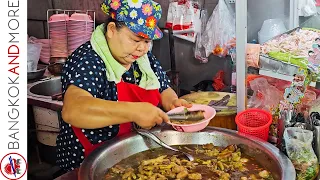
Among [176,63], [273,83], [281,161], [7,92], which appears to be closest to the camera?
[7,92]

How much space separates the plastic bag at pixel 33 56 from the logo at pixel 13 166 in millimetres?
2940

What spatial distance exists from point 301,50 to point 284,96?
0.35 metres

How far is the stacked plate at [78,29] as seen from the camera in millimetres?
4426

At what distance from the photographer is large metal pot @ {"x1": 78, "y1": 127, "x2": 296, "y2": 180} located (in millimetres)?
1659

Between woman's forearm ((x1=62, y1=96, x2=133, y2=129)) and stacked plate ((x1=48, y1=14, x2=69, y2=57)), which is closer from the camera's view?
woman's forearm ((x1=62, y1=96, x2=133, y2=129))

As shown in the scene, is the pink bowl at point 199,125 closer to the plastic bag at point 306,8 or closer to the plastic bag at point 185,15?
the plastic bag at point 185,15

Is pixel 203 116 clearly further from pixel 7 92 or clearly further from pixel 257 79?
pixel 7 92

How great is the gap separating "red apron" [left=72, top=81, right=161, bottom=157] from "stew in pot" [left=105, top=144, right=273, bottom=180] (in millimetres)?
197

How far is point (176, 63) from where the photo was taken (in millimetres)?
3938

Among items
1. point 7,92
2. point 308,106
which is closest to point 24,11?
point 7,92

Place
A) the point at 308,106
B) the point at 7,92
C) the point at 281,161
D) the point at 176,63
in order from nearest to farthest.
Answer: the point at 7,92 → the point at 281,161 → the point at 308,106 → the point at 176,63

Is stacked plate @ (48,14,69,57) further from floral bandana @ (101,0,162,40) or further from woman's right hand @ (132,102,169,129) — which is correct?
woman's right hand @ (132,102,169,129)

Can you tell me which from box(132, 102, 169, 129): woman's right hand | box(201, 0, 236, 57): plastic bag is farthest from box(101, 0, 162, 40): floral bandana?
box(201, 0, 236, 57): plastic bag

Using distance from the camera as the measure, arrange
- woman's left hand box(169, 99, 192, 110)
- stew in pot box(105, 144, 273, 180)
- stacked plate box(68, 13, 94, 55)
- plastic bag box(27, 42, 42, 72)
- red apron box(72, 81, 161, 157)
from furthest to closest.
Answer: stacked plate box(68, 13, 94, 55) < plastic bag box(27, 42, 42, 72) < woman's left hand box(169, 99, 192, 110) < red apron box(72, 81, 161, 157) < stew in pot box(105, 144, 273, 180)
